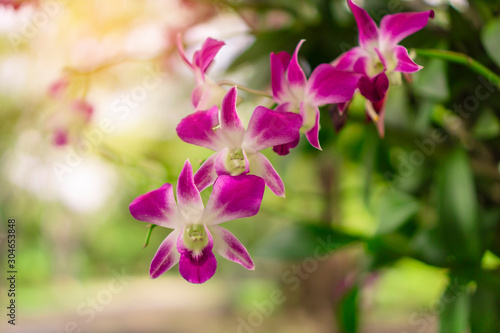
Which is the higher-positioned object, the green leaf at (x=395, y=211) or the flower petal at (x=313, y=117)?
the flower petal at (x=313, y=117)

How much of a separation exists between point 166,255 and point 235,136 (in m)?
0.09

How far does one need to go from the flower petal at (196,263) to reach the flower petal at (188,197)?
0.01 meters

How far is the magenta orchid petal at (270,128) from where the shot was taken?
23 centimetres

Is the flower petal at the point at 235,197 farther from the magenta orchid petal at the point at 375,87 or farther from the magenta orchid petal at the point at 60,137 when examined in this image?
the magenta orchid petal at the point at 60,137

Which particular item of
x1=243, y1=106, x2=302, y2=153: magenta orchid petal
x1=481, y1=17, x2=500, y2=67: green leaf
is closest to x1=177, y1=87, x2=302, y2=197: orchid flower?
x1=243, y1=106, x2=302, y2=153: magenta orchid petal

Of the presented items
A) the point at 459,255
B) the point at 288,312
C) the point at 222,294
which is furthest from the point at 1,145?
the point at 222,294

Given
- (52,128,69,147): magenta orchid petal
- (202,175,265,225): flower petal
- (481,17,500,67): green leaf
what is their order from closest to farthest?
Result: (202,175,265,225): flower petal → (481,17,500,67): green leaf → (52,128,69,147): magenta orchid petal

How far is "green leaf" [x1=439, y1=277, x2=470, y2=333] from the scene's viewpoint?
0.44 metres

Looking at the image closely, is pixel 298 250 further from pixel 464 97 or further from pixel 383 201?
pixel 464 97

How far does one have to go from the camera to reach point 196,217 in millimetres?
248

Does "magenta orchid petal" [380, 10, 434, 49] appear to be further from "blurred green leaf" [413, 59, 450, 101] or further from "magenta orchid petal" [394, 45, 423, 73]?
"blurred green leaf" [413, 59, 450, 101]

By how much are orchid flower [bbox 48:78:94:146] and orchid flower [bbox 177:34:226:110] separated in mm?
241

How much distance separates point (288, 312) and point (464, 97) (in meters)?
1.51

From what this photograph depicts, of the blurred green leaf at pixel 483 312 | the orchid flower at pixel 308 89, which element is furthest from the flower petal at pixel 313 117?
the blurred green leaf at pixel 483 312
